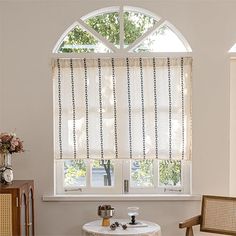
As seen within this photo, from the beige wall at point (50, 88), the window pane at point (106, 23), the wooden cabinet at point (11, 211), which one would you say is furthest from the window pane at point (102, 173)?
the window pane at point (106, 23)

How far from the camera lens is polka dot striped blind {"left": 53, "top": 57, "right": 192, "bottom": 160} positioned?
466 centimetres

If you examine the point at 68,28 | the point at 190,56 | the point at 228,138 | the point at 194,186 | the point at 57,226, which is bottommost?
the point at 57,226

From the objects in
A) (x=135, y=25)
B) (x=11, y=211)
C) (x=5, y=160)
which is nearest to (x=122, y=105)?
(x=135, y=25)

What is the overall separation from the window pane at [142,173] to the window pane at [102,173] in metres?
0.21

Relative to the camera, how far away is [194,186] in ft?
15.3

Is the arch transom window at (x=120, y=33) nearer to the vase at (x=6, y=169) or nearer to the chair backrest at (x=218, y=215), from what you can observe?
the vase at (x=6, y=169)

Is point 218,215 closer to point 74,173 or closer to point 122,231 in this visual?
point 122,231

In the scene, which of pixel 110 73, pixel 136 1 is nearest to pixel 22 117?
pixel 110 73

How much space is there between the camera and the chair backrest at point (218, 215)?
435 centimetres

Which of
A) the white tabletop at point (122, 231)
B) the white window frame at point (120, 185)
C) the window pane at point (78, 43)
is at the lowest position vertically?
the white tabletop at point (122, 231)

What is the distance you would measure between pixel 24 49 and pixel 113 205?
1.78 metres

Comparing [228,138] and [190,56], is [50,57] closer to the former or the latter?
[190,56]

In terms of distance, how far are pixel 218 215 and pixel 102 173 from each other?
122 centimetres

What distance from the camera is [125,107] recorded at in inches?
184
